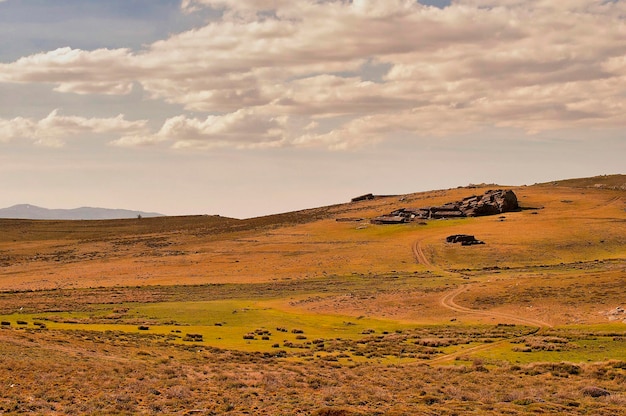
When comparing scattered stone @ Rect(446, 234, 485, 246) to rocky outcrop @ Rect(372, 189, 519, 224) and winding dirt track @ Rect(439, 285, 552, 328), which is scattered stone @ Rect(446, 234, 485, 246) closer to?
rocky outcrop @ Rect(372, 189, 519, 224)

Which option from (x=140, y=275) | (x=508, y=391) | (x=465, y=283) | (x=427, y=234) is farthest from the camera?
(x=427, y=234)

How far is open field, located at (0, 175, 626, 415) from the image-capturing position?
2939 cm

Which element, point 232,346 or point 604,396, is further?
point 232,346

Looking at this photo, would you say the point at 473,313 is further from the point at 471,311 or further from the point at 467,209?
the point at 467,209

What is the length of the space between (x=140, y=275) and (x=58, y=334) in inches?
2588

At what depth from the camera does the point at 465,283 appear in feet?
267

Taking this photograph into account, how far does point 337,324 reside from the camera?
194ft

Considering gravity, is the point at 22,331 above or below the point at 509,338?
above

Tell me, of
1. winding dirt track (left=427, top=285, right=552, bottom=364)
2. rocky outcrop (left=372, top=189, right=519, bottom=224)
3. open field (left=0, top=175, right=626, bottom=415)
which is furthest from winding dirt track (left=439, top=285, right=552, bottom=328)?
rocky outcrop (left=372, top=189, right=519, bottom=224)

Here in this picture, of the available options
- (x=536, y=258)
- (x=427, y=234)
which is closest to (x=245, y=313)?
(x=536, y=258)

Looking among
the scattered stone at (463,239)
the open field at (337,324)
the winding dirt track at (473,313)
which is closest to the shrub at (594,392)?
the open field at (337,324)

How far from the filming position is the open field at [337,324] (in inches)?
1157

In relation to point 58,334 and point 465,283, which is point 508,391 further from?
point 465,283

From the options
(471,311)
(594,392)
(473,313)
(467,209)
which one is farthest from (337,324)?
(467,209)
